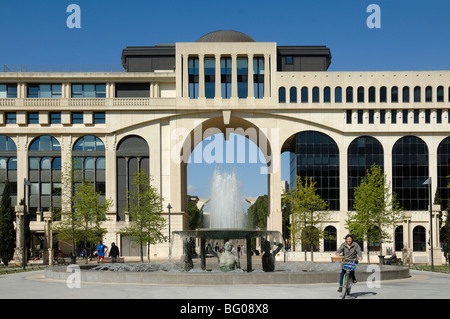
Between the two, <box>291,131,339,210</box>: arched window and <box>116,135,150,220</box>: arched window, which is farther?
<box>291,131,339,210</box>: arched window

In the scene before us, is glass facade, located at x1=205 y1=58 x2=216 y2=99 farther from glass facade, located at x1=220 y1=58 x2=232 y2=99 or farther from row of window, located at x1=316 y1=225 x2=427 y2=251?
row of window, located at x1=316 y1=225 x2=427 y2=251

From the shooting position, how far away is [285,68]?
71.4 m

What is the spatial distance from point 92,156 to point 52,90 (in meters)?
8.55

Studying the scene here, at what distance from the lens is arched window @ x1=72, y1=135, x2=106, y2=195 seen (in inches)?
2643

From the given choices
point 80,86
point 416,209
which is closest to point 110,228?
point 80,86

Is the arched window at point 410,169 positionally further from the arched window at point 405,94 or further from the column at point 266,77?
the column at point 266,77

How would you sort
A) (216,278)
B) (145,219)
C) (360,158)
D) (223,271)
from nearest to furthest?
(216,278), (223,271), (145,219), (360,158)

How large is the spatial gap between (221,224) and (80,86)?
2101cm

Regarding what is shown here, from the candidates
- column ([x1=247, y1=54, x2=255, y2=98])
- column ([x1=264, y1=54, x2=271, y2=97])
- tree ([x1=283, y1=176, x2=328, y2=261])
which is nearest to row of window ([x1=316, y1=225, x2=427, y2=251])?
tree ([x1=283, y1=176, x2=328, y2=261])

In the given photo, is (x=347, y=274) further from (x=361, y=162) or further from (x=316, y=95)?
(x=361, y=162)

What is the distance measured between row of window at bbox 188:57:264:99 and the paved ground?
150ft

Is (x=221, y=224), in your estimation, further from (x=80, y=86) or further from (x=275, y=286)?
(x=275, y=286)

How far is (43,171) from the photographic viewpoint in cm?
6725

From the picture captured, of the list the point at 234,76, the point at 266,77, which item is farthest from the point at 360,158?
the point at 234,76
